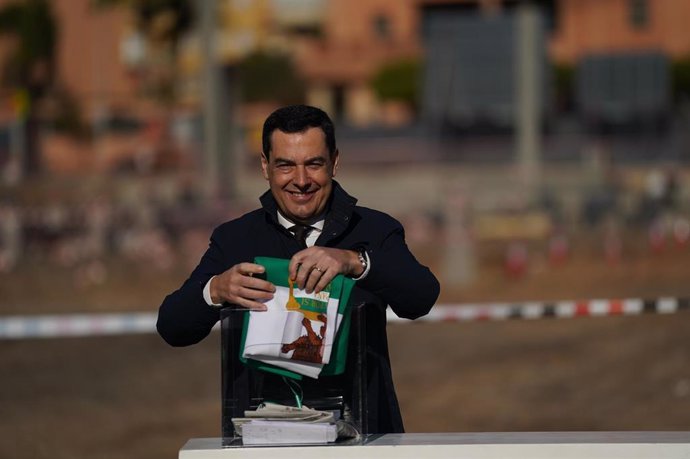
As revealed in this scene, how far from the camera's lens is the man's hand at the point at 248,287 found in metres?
3.26

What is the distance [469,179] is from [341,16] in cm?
Answer: 2839

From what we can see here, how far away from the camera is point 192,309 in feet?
11.4

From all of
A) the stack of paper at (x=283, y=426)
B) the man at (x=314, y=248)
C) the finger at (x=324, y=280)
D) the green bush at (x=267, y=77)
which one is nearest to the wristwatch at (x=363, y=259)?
the man at (x=314, y=248)

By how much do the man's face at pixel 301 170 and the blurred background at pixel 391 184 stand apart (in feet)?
19.9

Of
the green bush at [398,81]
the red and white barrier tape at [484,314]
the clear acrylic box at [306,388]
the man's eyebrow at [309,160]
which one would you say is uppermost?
the green bush at [398,81]

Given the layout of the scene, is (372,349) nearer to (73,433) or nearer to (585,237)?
(73,433)

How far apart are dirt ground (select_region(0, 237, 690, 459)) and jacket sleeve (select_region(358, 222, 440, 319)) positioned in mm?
5984

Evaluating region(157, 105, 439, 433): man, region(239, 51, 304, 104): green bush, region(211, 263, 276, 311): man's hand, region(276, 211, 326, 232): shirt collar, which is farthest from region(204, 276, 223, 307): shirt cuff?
region(239, 51, 304, 104): green bush

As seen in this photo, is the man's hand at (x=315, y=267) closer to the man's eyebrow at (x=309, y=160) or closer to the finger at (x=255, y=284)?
the finger at (x=255, y=284)

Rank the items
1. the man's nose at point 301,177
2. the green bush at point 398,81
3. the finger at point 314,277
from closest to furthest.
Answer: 1. the finger at point 314,277
2. the man's nose at point 301,177
3. the green bush at point 398,81

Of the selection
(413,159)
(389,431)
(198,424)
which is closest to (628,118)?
(413,159)

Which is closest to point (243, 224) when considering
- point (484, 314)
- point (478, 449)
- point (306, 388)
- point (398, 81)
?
point (306, 388)

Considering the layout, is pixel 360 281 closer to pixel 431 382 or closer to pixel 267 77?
pixel 431 382

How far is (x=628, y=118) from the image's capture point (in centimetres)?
4319
